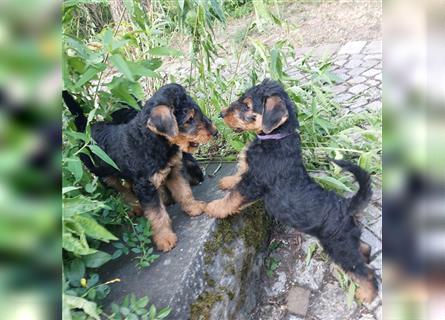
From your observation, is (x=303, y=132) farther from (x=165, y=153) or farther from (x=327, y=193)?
(x=165, y=153)

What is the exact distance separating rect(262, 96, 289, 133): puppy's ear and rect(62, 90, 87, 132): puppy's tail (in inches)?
57.5

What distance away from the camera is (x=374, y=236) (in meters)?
3.49

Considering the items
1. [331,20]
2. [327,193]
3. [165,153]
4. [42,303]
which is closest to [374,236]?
[327,193]

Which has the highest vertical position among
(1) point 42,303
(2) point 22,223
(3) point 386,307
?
(2) point 22,223

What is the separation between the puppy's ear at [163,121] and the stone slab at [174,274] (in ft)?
2.53

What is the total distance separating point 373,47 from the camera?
22.7 ft

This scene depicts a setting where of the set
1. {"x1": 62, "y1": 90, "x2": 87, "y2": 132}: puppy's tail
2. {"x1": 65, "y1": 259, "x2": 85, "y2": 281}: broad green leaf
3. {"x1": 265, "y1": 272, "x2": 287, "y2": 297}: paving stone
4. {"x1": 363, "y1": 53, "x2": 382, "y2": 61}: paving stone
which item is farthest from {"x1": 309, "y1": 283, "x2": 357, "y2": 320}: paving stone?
{"x1": 363, "y1": 53, "x2": 382, "y2": 61}: paving stone

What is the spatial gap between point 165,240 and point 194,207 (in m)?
A: 0.45

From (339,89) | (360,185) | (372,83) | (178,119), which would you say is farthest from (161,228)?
(372,83)

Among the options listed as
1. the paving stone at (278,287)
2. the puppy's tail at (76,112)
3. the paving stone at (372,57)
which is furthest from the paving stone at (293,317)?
the paving stone at (372,57)

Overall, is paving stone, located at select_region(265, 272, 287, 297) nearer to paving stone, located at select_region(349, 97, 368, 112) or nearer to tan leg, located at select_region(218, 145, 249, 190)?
tan leg, located at select_region(218, 145, 249, 190)

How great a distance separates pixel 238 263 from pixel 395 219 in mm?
2390

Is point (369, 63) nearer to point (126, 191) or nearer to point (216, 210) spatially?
point (216, 210)

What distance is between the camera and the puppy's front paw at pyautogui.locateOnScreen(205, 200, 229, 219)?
326cm
